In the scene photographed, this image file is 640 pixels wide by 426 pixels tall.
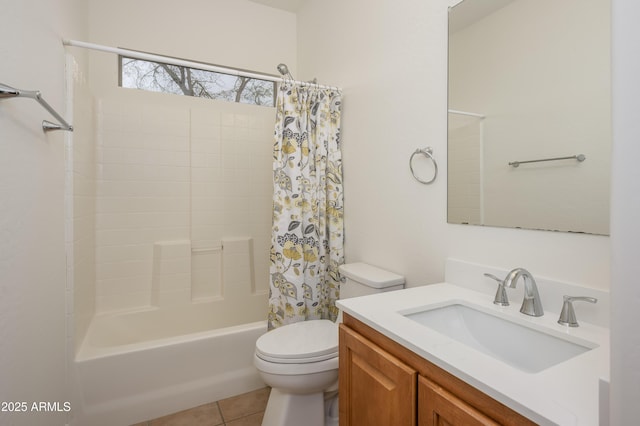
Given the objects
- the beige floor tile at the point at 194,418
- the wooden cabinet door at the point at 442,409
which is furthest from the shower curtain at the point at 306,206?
the wooden cabinet door at the point at 442,409

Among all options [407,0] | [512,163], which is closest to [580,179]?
[512,163]

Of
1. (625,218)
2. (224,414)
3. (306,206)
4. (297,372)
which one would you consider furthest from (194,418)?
(625,218)

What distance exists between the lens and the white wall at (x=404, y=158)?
1.07 meters

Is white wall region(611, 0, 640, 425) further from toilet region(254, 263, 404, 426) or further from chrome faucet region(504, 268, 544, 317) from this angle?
toilet region(254, 263, 404, 426)

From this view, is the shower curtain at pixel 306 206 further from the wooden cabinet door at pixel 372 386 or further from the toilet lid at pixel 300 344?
the wooden cabinet door at pixel 372 386

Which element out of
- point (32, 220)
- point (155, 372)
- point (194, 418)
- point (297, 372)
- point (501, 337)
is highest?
point (32, 220)

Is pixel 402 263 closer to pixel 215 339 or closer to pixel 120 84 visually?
pixel 215 339

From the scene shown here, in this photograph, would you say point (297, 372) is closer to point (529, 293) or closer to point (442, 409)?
point (442, 409)

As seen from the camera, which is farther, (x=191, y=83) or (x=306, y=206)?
(x=191, y=83)

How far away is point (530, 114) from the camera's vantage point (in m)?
1.08

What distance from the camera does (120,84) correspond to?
7.82 ft

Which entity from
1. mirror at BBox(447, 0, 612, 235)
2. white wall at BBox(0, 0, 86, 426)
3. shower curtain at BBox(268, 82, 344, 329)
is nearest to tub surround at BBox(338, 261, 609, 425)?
mirror at BBox(447, 0, 612, 235)

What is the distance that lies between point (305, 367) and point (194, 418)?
858 millimetres

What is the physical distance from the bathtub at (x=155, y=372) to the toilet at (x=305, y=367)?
459mm
